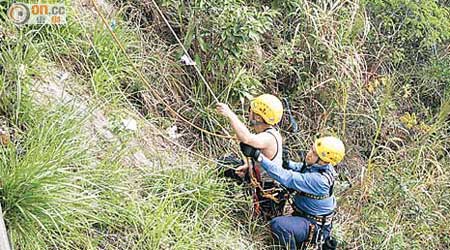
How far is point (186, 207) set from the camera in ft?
11.1

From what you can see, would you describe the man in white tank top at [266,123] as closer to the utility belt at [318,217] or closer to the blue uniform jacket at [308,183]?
the blue uniform jacket at [308,183]

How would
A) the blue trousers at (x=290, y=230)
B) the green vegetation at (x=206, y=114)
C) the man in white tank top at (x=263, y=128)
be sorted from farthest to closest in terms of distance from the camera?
1. the blue trousers at (x=290, y=230)
2. the man in white tank top at (x=263, y=128)
3. the green vegetation at (x=206, y=114)

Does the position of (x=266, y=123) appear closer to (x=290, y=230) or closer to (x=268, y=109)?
(x=268, y=109)

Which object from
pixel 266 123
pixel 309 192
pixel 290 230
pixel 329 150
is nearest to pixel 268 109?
pixel 266 123

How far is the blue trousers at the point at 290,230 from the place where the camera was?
3.63 m

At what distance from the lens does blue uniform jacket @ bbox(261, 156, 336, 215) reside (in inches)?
140

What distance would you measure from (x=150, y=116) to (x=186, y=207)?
0.92 meters

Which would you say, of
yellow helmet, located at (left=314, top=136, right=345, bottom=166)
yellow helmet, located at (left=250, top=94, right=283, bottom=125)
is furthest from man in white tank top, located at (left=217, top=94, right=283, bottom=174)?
yellow helmet, located at (left=314, top=136, right=345, bottom=166)

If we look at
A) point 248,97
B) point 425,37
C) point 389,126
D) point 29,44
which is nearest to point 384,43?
point 425,37

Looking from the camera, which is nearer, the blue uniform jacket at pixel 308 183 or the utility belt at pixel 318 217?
the blue uniform jacket at pixel 308 183

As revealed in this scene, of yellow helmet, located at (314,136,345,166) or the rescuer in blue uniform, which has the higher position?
yellow helmet, located at (314,136,345,166)

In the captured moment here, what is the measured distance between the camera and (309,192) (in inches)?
143

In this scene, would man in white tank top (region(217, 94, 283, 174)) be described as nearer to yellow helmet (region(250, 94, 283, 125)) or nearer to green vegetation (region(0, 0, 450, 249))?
yellow helmet (region(250, 94, 283, 125))

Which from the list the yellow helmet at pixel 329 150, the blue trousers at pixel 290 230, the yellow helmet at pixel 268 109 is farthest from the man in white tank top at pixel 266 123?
the blue trousers at pixel 290 230
